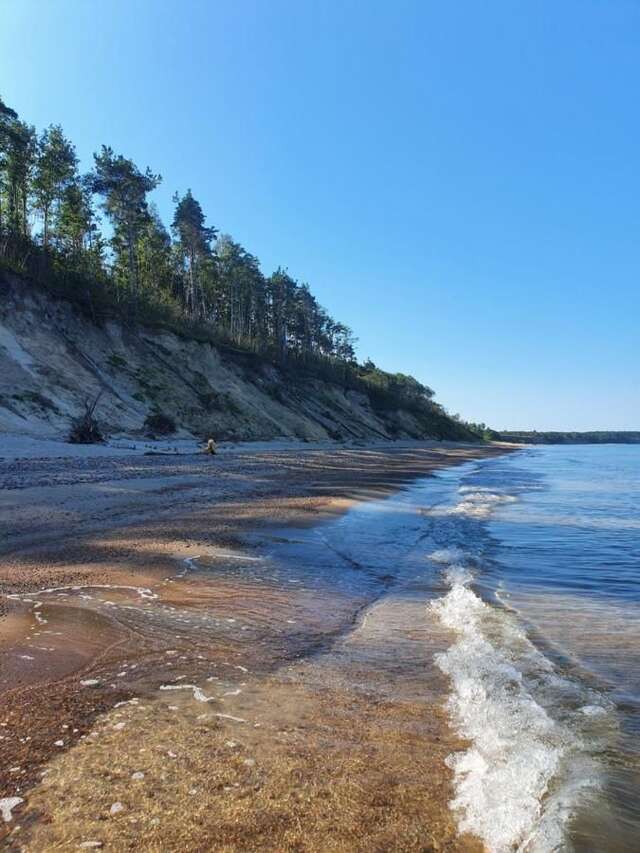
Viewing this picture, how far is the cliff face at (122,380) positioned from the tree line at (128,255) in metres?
2.22

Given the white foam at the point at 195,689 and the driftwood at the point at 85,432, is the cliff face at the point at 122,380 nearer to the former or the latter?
the driftwood at the point at 85,432

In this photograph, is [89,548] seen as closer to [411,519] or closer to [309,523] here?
[309,523]

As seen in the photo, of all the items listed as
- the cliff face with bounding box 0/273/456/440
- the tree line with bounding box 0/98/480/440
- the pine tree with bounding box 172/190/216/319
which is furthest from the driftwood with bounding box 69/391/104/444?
the pine tree with bounding box 172/190/216/319

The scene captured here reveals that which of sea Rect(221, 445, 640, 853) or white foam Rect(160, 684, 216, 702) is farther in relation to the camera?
white foam Rect(160, 684, 216, 702)

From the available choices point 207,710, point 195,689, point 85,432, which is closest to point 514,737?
point 207,710

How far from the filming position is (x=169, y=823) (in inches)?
92.3

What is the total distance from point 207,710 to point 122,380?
106 feet

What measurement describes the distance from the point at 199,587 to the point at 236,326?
66165 millimetres

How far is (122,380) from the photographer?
109ft

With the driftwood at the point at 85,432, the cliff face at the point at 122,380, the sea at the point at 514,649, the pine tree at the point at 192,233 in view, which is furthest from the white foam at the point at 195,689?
the pine tree at the point at 192,233

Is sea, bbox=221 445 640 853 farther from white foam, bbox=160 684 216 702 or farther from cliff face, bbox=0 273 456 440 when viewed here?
cliff face, bbox=0 273 456 440

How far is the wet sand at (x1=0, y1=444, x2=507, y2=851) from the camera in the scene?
7.84 ft

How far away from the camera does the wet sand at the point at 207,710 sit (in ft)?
7.84

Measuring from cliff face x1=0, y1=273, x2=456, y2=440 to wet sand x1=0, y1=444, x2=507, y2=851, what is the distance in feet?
61.3
